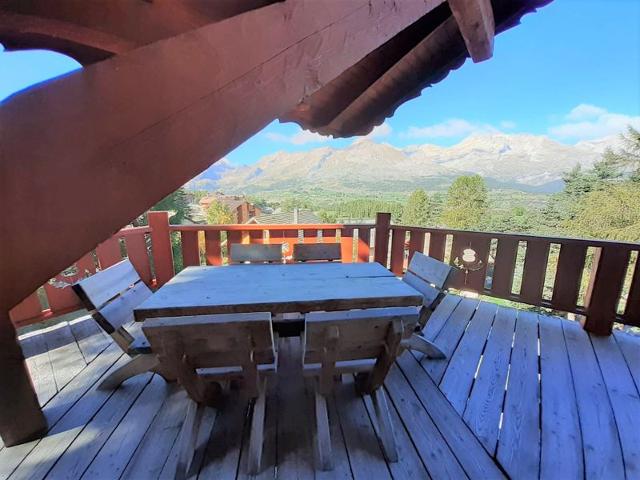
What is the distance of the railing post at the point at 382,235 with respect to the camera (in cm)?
352

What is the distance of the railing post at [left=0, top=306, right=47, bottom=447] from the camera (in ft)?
3.77

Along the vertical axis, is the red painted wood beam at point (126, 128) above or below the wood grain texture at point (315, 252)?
above

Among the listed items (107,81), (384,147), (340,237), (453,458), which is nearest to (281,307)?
(453,458)

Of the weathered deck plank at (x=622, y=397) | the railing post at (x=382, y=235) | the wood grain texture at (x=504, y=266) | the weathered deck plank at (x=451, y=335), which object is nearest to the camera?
the weathered deck plank at (x=622, y=397)

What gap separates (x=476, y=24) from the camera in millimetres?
1624

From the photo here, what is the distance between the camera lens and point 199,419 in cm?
139

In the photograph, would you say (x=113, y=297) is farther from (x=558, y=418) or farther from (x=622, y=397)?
(x=622, y=397)

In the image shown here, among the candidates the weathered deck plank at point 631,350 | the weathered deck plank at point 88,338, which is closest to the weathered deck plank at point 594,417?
the weathered deck plank at point 631,350

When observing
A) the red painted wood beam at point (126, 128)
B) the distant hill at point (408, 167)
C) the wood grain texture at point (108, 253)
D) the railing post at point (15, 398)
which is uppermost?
the distant hill at point (408, 167)

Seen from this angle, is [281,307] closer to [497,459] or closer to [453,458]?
[453,458]

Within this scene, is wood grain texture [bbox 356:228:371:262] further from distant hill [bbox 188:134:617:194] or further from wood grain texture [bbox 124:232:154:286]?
distant hill [bbox 188:134:617:194]

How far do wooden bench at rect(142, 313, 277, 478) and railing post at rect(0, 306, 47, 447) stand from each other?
1.98 feet

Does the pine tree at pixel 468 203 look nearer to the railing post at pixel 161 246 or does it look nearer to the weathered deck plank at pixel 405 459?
the railing post at pixel 161 246

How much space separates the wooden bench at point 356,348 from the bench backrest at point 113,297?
47.6 inches
